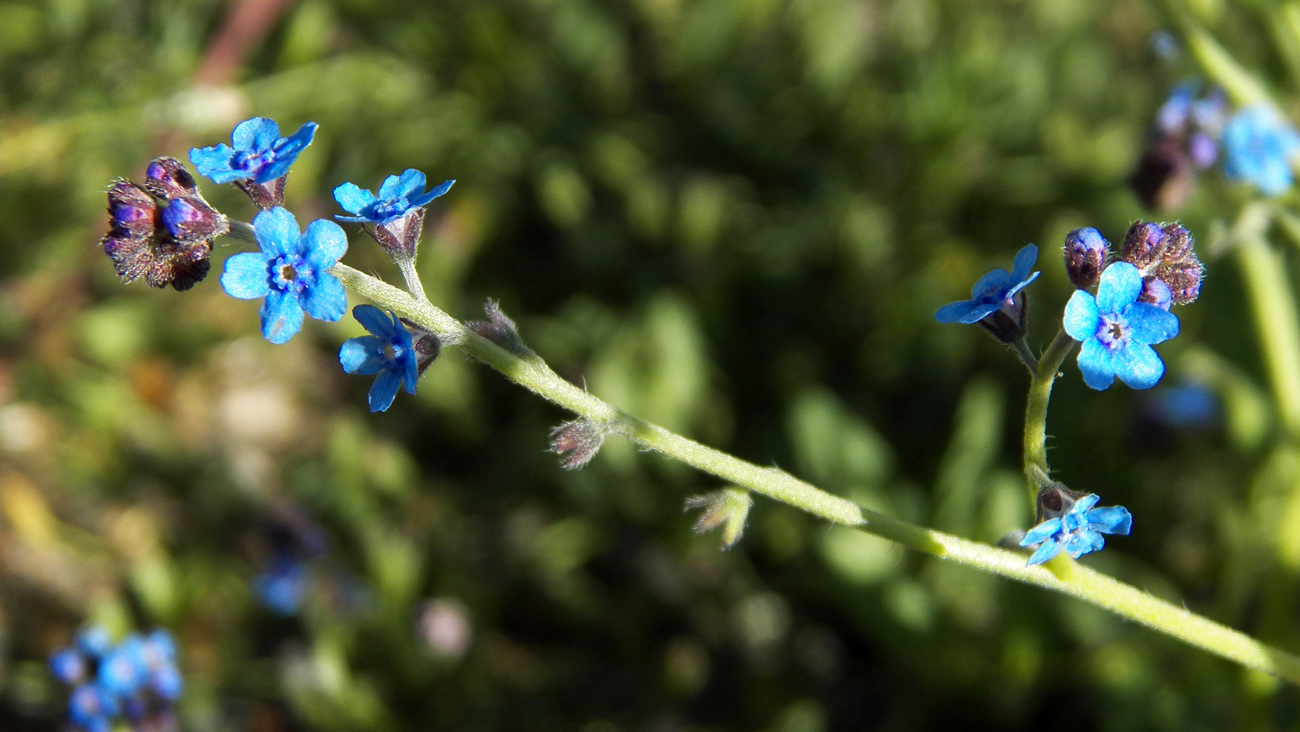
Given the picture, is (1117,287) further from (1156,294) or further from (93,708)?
(93,708)

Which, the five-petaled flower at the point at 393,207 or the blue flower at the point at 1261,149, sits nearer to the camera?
the five-petaled flower at the point at 393,207

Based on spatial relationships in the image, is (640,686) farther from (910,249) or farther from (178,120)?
(178,120)

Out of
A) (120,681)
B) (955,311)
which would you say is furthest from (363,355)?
(120,681)

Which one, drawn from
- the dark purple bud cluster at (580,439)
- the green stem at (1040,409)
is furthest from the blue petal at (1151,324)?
the dark purple bud cluster at (580,439)

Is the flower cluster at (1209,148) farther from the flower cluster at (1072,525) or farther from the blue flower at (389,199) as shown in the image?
the blue flower at (389,199)

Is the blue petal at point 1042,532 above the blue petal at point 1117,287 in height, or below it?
below

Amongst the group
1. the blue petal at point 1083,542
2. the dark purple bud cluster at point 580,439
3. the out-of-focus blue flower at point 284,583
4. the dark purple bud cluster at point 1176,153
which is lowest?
the out-of-focus blue flower at point 284,583
